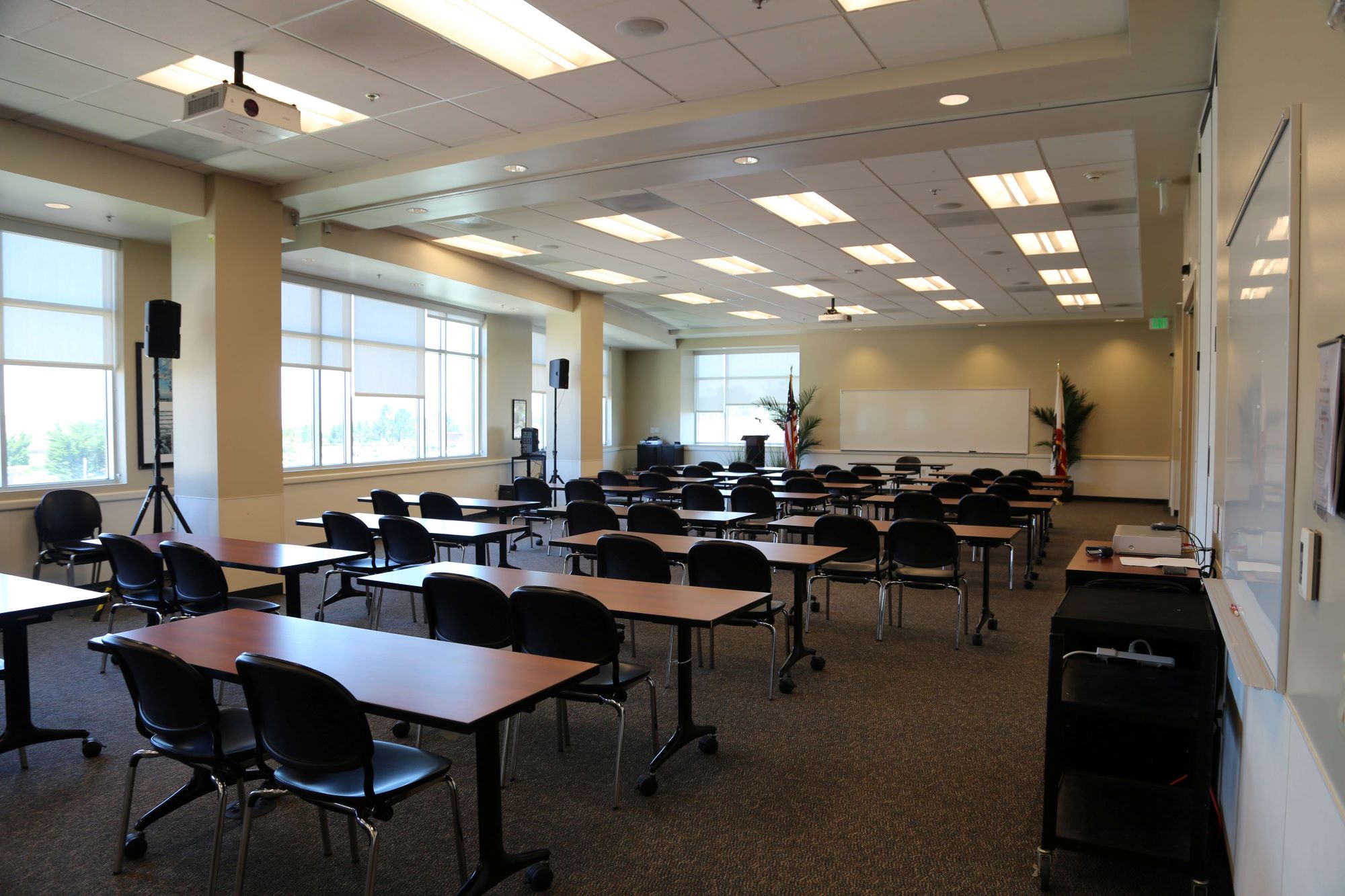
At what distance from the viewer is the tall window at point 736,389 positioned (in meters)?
18.7

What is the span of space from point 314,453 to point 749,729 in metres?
8.24

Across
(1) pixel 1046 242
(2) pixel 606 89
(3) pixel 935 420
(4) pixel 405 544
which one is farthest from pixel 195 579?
(3) pixel 935 420

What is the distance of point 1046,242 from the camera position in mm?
9422

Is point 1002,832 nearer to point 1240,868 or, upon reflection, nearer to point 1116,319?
point 1240,868

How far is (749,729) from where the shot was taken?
13.7ft

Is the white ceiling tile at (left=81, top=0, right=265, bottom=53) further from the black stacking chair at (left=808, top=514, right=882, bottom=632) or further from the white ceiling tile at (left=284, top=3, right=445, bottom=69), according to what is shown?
the black stacking chair at (left=808, top=514, right=882, bottom=632)

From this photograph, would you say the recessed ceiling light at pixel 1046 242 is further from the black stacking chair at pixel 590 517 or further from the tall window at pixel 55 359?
the tall window at pixel 55 359

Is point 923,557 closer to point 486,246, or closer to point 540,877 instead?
point 540,877

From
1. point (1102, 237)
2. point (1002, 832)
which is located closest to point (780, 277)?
point (1102, 237)

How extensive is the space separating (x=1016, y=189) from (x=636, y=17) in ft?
14.9

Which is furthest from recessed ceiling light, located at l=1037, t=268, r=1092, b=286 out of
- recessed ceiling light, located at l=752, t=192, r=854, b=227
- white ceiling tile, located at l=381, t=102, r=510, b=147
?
white ceiling tile, located at l=381, t=102, r=510, b=147

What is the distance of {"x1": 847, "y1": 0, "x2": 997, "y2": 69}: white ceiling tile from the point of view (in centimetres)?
424

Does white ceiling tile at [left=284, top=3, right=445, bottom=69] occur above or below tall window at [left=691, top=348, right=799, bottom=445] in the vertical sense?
above

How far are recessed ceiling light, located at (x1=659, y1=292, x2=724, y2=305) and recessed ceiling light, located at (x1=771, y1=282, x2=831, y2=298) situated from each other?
53.5 inches
